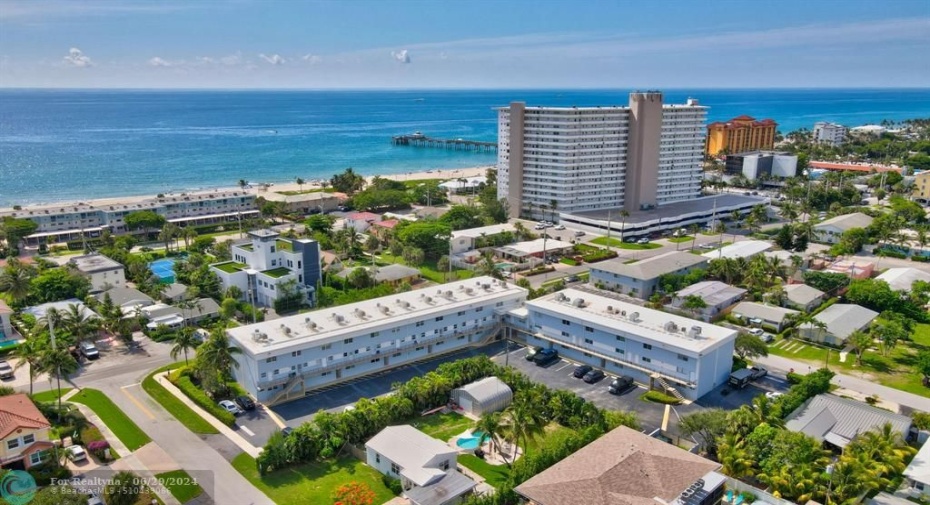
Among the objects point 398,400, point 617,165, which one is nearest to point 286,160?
point 617,165

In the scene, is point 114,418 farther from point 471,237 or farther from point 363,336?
point 471,237

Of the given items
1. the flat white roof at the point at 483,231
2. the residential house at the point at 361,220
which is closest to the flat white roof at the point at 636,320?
the flat white roof at the point at 483,231

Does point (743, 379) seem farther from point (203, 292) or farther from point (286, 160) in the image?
point (286, 160)

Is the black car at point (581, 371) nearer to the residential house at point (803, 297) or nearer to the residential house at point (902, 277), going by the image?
the residential house at point (803, 297)

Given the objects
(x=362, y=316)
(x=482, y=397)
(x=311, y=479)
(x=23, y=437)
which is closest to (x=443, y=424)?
(x=482, y=397)

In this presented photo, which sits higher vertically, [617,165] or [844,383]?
[617,165]

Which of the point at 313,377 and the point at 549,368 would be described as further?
the point at 549,368
